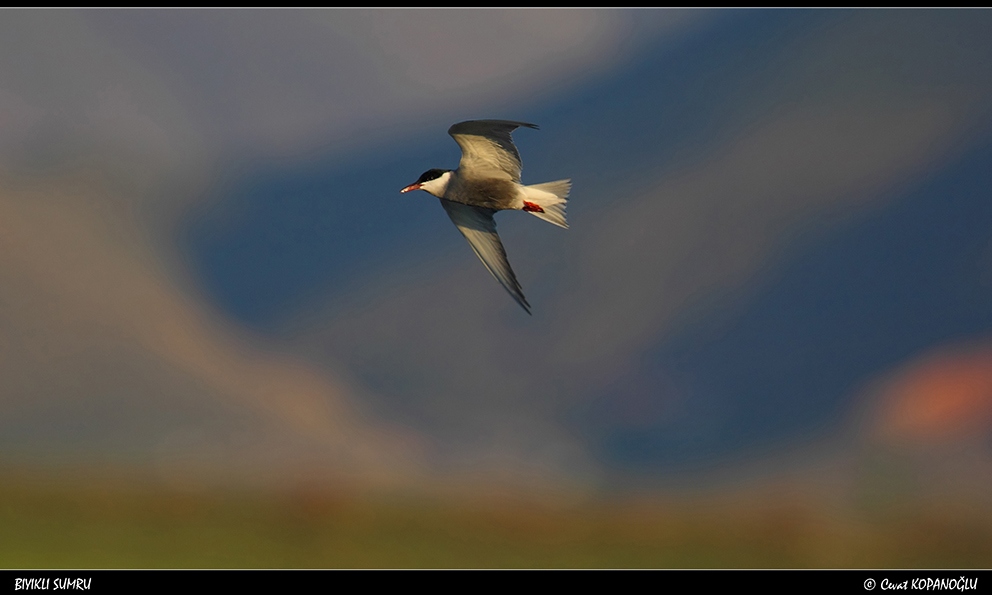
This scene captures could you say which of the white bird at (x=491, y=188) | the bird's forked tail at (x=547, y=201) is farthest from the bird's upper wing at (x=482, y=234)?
the bird's forked tail at (x=547, y=201)

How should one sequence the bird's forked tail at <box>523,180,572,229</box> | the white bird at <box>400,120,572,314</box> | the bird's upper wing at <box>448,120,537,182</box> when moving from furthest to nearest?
the bird's forked tail at <box>523,180,572,229</box>, the white bird at <box>400,120,572,314</box>, the bird's upper wing at <box>448,120,537,182</box>

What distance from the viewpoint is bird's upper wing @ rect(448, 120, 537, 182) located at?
10.9 m

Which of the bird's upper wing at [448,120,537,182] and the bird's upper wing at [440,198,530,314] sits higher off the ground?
the bird's upper wing at [448,120,537,182]

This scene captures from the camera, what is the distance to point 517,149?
36.4 ft

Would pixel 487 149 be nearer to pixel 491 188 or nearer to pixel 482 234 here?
pixel 491 188

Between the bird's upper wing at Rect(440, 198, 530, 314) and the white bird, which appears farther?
the bird's upper wing at Rect(440, 198, 530, 314)

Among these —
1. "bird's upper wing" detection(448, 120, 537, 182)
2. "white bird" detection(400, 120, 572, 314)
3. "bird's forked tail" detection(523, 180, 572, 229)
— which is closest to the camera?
"bird's upper wing" detection(448, 120, 537, 182)

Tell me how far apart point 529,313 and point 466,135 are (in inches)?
89.4

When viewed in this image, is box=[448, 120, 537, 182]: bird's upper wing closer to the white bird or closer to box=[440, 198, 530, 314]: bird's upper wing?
the white bird

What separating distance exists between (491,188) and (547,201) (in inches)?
29.6

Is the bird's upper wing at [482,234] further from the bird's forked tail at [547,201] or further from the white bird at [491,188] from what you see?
the bird's forked tail at [547,201]

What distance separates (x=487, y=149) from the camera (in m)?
11.2

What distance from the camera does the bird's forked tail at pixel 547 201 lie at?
11.7 meters

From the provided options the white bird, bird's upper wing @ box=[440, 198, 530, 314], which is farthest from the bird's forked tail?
bird's upper wing @ box=[440, 198, 530, 314]
